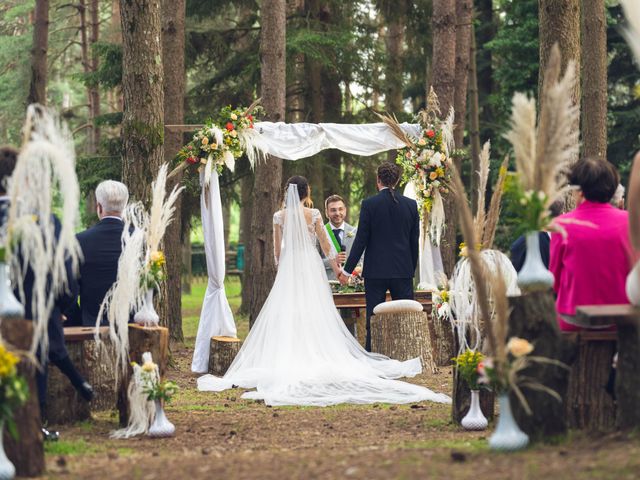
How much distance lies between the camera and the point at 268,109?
17000 mm

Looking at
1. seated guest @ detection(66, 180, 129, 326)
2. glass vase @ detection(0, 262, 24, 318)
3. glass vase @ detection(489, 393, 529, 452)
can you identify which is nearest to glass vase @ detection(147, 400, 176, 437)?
seated guest @ detection(66, 180, 129, 326)

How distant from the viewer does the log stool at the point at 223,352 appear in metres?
12.8

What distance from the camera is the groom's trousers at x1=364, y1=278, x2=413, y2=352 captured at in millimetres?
12328

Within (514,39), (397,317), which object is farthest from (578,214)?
(514,39)

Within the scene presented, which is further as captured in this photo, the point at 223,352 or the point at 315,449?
the point at 223,352

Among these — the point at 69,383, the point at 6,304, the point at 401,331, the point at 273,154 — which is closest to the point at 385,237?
the point at 401,331

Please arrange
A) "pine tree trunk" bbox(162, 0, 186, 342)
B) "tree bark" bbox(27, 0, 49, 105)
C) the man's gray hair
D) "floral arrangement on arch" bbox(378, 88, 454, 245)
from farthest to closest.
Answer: "tree bark" bbox(27, 0, 49, 105) < "pine tree trunk" bbox(162, 0, 186, 342) < "floral arrangement on arch" bbox(378, 88, 454, 245) < the man's gray hair

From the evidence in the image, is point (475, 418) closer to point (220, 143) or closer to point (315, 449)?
point (315, 449)

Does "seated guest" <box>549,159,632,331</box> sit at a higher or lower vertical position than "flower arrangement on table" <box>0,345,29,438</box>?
higher

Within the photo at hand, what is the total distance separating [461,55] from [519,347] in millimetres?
16421

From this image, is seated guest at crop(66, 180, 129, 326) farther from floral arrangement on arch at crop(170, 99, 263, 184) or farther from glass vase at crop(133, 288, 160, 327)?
floral arrangement on arch at crop(170, 99, 263, 184)

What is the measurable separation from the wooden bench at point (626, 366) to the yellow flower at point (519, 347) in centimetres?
38

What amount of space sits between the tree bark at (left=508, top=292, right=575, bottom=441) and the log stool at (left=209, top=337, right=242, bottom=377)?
6381mm

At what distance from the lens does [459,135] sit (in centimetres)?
2156
